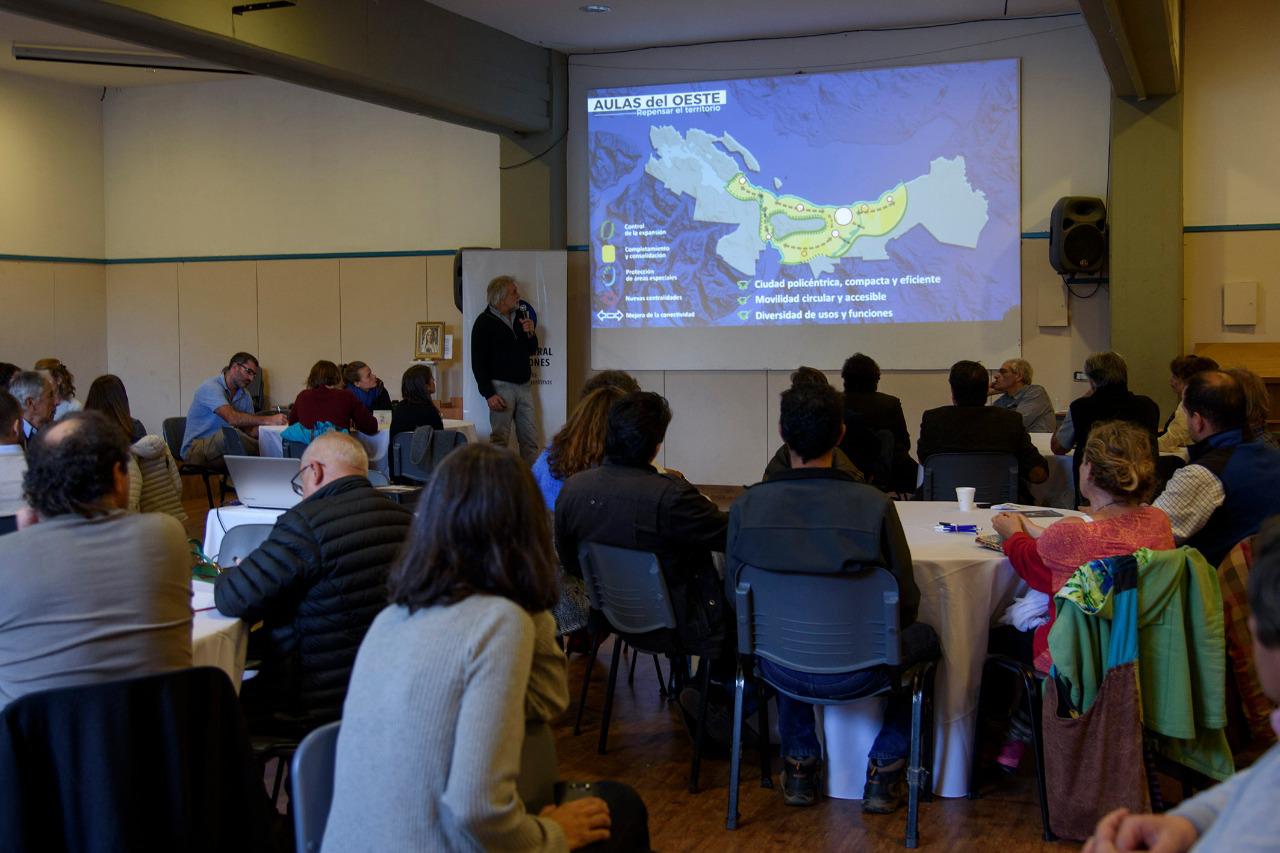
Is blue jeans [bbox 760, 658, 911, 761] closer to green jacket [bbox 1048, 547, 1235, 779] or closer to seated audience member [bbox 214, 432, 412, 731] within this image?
green jacket [bbox 1048, 547, 1235, 779]

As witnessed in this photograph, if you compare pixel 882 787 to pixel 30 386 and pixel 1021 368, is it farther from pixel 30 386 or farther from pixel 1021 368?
pixel 1021 368

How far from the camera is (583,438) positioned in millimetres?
4297

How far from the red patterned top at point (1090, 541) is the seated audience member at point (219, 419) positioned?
5928 mm

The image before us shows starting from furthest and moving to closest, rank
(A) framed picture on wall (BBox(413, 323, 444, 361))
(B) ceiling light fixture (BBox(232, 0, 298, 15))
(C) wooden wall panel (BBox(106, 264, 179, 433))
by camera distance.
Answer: (C) wooden wall panel (BBox(106, 264, 179, 433))
(A) framed picture on wall (BBox(413, 323, 444, 361))
(B) ceiling light fixture (BBox(232, 0, 298, 15))

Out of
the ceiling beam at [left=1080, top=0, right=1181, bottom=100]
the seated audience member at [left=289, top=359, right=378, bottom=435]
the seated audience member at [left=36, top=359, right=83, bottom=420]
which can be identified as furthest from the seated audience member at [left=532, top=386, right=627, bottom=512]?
the ceiling beam at [left=1080, top=0, right=1181, bottom=100]

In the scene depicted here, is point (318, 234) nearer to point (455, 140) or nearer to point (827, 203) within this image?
point (455, 140)

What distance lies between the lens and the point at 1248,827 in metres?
1.27

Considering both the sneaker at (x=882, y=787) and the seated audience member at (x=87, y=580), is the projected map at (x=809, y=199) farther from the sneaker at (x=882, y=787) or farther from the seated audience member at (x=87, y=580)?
the seated audience member at (x=87, y=580)

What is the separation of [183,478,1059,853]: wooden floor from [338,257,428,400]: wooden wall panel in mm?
7321

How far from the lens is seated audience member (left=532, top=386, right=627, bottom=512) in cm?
429

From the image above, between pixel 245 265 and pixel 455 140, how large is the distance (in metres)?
2.58

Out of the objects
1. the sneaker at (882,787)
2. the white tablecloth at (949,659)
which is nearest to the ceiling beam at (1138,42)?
the white tablecloth at (949,659)

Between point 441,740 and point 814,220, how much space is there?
7895mm

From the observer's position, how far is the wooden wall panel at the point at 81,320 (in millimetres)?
11859
